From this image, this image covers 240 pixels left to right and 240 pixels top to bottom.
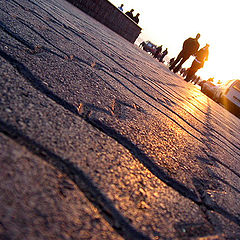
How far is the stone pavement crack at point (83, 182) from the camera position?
1.88 feet

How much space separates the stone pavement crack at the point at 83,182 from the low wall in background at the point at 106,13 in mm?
9266

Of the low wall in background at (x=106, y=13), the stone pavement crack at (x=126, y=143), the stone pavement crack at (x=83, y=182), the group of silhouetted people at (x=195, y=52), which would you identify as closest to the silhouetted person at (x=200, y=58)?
the group of silhouetted people at (x=195, y=52)

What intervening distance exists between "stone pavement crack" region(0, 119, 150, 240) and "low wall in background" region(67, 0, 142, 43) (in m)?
9.27

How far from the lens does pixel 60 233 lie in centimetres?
48

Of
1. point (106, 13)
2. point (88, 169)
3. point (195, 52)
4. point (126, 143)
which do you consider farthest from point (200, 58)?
point (88, 169)

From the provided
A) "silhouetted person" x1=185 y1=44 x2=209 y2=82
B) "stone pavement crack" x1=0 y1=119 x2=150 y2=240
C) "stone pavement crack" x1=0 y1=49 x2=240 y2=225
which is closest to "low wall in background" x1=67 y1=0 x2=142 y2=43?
"silhouetted person" x1=185 y1=44 x2=209 y2=82

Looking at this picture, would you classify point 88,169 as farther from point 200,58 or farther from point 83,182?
point 200,58

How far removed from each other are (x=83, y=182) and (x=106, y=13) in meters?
9.65

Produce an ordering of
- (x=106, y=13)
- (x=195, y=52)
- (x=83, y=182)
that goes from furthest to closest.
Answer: (x=106, y=13) < (x=195, y=52) < (x=83, y=182)

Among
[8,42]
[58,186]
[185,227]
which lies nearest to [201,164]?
[185,227]

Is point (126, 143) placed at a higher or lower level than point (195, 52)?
lower

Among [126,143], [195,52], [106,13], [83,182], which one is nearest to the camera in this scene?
[83,182]

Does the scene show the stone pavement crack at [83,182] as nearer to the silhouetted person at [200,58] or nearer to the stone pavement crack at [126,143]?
the stone pavement crack at [126,143]

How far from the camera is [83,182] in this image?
629mm
